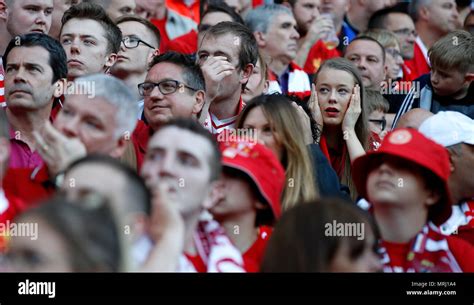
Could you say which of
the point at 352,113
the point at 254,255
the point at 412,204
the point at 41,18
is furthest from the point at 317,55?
the point at 254,255

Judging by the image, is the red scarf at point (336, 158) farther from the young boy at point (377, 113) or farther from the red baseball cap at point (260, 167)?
the red baseball cap at point (260, 167)

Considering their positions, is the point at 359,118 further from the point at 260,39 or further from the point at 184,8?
the point at 184,8

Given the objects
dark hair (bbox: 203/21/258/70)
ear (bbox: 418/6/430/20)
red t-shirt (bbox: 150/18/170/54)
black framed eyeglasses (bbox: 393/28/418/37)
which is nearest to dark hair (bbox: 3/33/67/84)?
dark hair (bbox: 203/21/258/70)

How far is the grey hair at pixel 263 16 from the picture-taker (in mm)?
9578

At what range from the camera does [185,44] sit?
31.1ft

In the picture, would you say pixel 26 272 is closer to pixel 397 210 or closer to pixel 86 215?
pixel 86 215

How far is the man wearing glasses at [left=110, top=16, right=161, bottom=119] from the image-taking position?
8.20m

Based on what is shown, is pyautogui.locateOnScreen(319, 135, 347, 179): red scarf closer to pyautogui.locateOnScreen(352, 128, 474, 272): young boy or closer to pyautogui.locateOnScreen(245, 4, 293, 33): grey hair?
pyautogui.locateOnScreen(352, 128, 474, 272): young boy

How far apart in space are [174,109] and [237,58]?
1125mm

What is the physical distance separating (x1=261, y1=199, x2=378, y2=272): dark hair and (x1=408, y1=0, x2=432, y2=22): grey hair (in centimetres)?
681

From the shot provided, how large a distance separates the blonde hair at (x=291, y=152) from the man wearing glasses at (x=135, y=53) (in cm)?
191

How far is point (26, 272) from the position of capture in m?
4.41

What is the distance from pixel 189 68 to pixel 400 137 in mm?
1819

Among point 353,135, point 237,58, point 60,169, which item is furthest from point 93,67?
point 60,169
